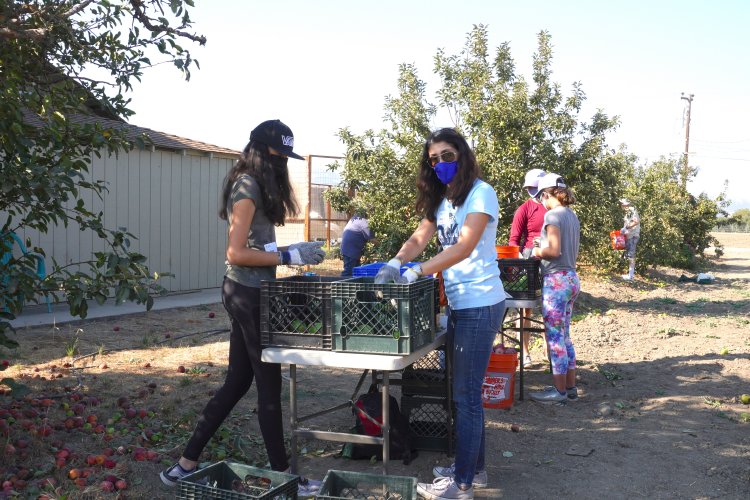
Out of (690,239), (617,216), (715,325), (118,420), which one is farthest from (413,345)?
(690,239)

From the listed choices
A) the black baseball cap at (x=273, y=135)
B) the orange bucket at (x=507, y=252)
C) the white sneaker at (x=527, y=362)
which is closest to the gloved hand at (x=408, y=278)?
the black baseball cap at (x=273, y=135)

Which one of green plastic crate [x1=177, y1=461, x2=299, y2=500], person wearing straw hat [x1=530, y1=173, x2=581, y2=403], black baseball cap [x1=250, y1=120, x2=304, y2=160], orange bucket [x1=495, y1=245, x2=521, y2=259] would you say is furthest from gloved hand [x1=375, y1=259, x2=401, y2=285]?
orange bucket [x1=495, y1=245, x2=521, y2=259]

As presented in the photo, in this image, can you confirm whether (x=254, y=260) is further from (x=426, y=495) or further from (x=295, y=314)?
(x=426, y=495)

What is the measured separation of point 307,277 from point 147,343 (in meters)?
4.37

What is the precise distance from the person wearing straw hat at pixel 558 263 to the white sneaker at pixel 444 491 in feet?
7.51

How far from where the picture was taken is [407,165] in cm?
1027

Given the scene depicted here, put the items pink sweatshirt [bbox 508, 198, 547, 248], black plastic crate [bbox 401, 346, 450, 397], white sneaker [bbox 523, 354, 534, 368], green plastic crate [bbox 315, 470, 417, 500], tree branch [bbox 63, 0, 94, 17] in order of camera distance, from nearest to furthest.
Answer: green plastic crate [bbox 315, 470, 417, 500], tree branch [bbox 63, 0, 94, 17], black plastic crate [bbox 401, 346, 450, 397], pink sweatshirt [bbox 508, 198, 547, 248], white sneaker [bbox 523, 354, 534, 368]

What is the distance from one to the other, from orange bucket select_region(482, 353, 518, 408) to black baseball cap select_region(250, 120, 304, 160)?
2.75 metres

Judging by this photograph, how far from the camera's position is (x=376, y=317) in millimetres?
3564

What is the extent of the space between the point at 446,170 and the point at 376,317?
2.89ft

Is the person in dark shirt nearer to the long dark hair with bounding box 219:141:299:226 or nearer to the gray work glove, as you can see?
the gray work glove

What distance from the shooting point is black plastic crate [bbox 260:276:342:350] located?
12.0ft

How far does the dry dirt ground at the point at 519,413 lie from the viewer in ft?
13.9

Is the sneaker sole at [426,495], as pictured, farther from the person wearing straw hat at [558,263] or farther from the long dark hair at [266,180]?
the person wearing straw hat at [558,263]
